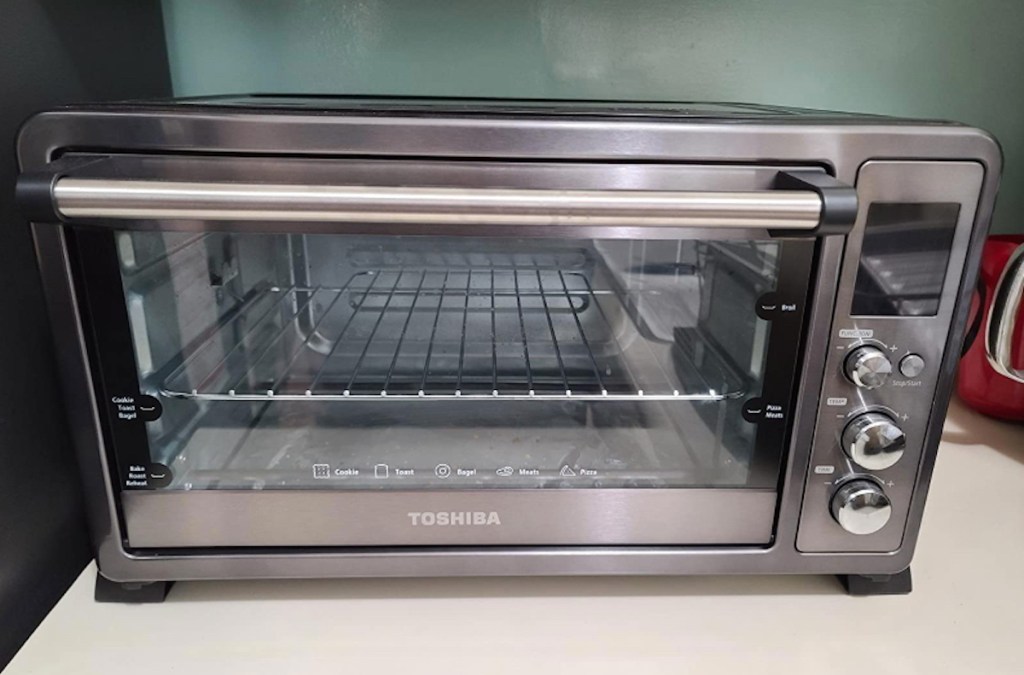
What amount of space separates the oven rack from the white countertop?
0.17 meters

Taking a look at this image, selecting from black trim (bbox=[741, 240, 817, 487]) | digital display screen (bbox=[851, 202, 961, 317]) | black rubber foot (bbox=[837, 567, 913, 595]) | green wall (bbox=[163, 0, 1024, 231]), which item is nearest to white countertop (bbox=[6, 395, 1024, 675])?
black rubber foot (bbox=[837, 567, 913, 595])

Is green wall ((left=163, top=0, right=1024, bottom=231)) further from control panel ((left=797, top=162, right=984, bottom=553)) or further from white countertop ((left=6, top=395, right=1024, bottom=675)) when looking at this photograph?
white countertop ((left=6, top=395, right=1024, bottom=675))

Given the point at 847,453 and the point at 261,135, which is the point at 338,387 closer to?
the point at 261,135

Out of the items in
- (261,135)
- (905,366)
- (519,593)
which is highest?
(261,135)

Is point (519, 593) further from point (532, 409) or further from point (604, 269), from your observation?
point (604, 269)

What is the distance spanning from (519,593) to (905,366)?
1.17ft

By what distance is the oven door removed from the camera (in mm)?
466

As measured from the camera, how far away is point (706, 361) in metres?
0.62

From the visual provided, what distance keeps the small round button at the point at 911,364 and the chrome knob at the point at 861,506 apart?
0.09m

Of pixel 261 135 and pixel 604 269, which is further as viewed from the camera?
pixel 604 269

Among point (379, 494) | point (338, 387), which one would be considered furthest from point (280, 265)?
point (379, 494)

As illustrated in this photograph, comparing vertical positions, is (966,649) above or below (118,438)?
below

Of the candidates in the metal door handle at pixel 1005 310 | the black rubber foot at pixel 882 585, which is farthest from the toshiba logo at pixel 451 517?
the metal door handle at pixel 1005 310

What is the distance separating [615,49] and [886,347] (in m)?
0.53
